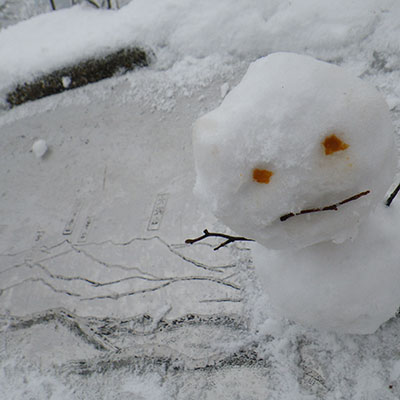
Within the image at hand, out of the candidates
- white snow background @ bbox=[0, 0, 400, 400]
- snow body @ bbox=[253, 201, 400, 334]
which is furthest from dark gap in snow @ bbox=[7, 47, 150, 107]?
snow body @ bbox=[253, 201, 400, 334]

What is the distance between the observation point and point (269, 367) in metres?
0.71

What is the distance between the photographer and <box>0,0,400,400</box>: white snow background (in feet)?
2.36

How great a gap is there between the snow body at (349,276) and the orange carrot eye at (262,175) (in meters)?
0.18

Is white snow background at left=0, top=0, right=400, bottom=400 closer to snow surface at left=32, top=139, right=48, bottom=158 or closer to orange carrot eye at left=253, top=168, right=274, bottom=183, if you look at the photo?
snow surface at left=32, top=139, right=48, bottom=158

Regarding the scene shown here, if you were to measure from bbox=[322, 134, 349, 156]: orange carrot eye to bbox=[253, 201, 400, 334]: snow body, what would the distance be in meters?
0.18

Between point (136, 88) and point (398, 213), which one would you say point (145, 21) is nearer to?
point (136, 88)

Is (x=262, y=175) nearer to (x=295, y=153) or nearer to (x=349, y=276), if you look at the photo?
(x=295, y=153)

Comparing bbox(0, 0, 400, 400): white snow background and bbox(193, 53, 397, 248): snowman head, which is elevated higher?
bbox(193, 53, 397, 248): snowman head

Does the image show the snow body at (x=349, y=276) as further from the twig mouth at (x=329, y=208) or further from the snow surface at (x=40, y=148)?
the snow surface at (x=40, y=148)

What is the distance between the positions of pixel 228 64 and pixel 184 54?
14cm

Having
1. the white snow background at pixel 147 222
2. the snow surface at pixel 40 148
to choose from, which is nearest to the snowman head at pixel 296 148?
the white snow background at pixel 147 222

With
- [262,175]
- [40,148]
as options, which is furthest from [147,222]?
[262,175]

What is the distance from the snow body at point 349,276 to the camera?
0.60m

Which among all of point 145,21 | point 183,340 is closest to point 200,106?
point 145,21
